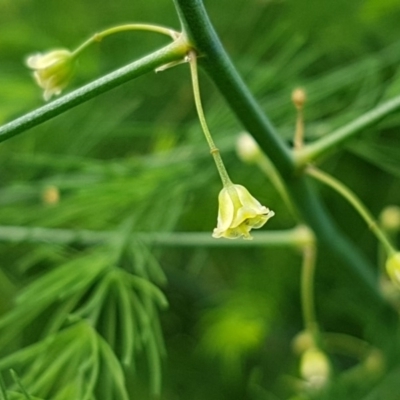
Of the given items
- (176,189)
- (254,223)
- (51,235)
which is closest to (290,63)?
(176,189)

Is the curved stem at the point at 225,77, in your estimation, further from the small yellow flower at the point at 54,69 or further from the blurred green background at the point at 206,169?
the blurred green background at the point at 206,169

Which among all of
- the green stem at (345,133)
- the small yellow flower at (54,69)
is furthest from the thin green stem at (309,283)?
the small yellow flower at (54,69)

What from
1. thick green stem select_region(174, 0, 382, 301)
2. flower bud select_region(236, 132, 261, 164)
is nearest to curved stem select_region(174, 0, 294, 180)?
thick green stem select_region(174, 0, 382, 301)

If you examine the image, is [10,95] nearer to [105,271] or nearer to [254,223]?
[105,271]

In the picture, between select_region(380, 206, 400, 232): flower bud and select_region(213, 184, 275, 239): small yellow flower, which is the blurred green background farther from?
select_region(213, 184, 275, 239): small yellow flower

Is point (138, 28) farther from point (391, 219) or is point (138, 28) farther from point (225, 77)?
point (391, 219)
